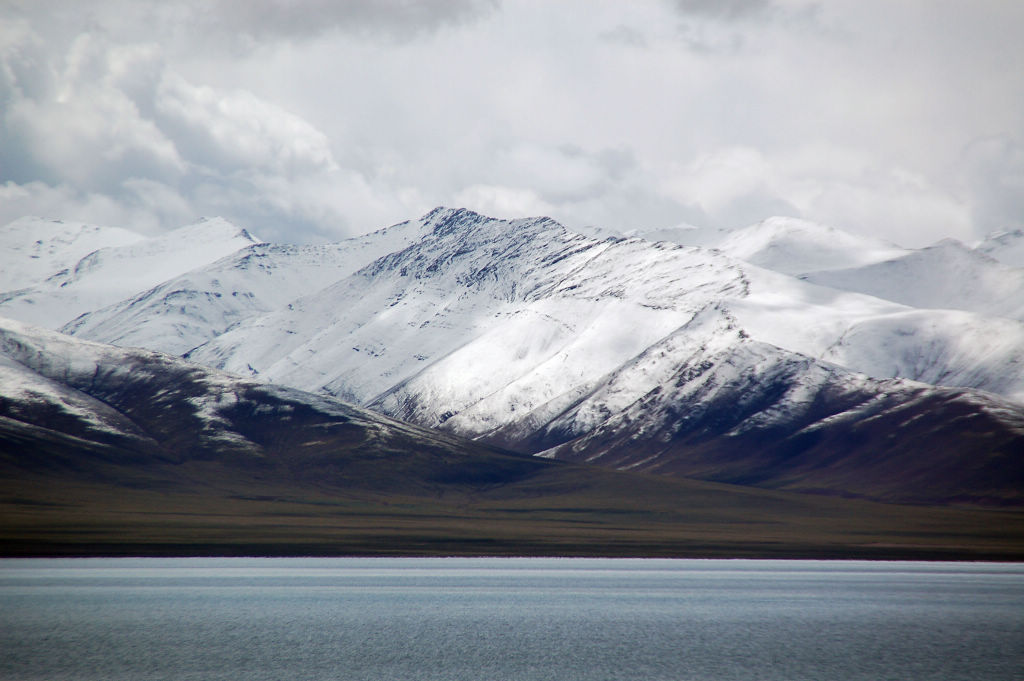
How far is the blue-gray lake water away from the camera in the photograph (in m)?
70.2

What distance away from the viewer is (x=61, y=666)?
221 feet

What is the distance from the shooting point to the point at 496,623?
91.8 meters

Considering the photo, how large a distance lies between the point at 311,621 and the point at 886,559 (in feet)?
338

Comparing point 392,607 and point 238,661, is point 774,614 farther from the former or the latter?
point 238,661

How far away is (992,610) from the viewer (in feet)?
331

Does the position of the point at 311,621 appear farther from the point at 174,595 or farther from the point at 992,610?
the point at 992,610

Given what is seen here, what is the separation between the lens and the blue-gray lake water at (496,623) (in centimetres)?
7025

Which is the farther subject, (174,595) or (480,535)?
(480,535)

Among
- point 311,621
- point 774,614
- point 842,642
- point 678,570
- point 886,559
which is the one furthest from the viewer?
point 886,559

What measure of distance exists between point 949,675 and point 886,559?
10273 centimetres

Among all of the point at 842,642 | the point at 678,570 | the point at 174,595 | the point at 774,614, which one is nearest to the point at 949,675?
the point at 842,642

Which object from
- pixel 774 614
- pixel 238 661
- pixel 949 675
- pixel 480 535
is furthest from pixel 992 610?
pixel 480 535

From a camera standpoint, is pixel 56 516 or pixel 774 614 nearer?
pixel 774 614

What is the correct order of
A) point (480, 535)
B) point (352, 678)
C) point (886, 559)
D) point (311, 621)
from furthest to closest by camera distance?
point (480, 535) → point (886, 559) → point (311, 621) → point (352, 678)
